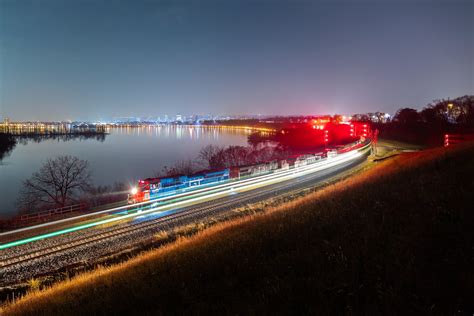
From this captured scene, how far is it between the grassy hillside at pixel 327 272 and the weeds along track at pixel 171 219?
298 inches

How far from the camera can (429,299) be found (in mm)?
4105

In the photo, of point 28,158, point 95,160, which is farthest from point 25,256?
point 28,158

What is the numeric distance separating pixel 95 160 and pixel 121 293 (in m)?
82.9

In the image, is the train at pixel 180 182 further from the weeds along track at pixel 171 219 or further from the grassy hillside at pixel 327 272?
the grassy hillside at pixel 327 272

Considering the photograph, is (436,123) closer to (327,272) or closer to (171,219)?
(171,219)

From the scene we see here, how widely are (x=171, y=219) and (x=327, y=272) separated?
50.1 ft

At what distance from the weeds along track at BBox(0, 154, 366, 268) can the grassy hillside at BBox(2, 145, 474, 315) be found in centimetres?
757

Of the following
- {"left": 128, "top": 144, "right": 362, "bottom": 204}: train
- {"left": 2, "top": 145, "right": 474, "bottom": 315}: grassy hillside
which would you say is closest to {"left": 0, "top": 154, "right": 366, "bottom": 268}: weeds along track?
{"left": 128, "top": 144, "right": 362, "bottom": 204}: train

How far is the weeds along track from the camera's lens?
47.6 ft

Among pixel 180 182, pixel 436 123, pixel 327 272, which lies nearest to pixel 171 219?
pixel 180 182

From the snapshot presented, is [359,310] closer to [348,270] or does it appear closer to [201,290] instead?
[348,270]

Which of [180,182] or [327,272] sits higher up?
[327,272]

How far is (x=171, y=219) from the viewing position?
19.3m

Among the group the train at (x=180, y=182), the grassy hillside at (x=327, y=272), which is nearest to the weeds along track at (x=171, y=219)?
the train at (x=180, y=182)
